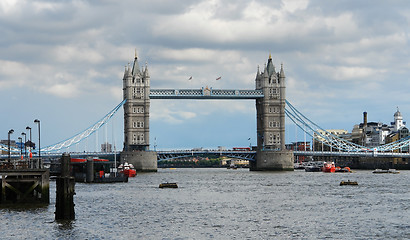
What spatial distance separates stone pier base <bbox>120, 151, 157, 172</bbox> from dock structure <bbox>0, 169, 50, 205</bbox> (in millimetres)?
103607

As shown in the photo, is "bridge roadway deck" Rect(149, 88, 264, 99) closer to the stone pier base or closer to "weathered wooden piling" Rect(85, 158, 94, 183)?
the stone pier base

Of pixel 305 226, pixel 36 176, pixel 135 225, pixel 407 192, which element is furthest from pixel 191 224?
pixel 407 192

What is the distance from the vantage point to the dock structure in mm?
58969

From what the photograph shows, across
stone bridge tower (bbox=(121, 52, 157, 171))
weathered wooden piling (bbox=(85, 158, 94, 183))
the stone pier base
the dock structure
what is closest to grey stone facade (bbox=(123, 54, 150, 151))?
stone bridge tower (bbox=(121, 52, 157, 171))

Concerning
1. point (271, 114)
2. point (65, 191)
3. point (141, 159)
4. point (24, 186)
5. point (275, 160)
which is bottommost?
point (24, 186)

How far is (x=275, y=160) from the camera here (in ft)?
579

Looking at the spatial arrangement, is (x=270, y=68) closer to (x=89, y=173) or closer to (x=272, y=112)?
(x=272, y=112)

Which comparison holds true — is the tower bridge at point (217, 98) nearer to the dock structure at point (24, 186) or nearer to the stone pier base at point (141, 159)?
the stone pier base at point (141, 159)

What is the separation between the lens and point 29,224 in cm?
4969

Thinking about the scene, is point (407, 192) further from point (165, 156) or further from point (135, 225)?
point (165, 156)

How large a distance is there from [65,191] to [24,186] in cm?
1569

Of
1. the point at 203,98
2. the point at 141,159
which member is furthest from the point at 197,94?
the point at 141,159

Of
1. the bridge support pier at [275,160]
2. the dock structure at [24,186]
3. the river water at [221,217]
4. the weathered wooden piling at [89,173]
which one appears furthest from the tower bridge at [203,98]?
the dock structure at [24,186]

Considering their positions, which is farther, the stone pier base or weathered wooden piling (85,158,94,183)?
the stone pier base
